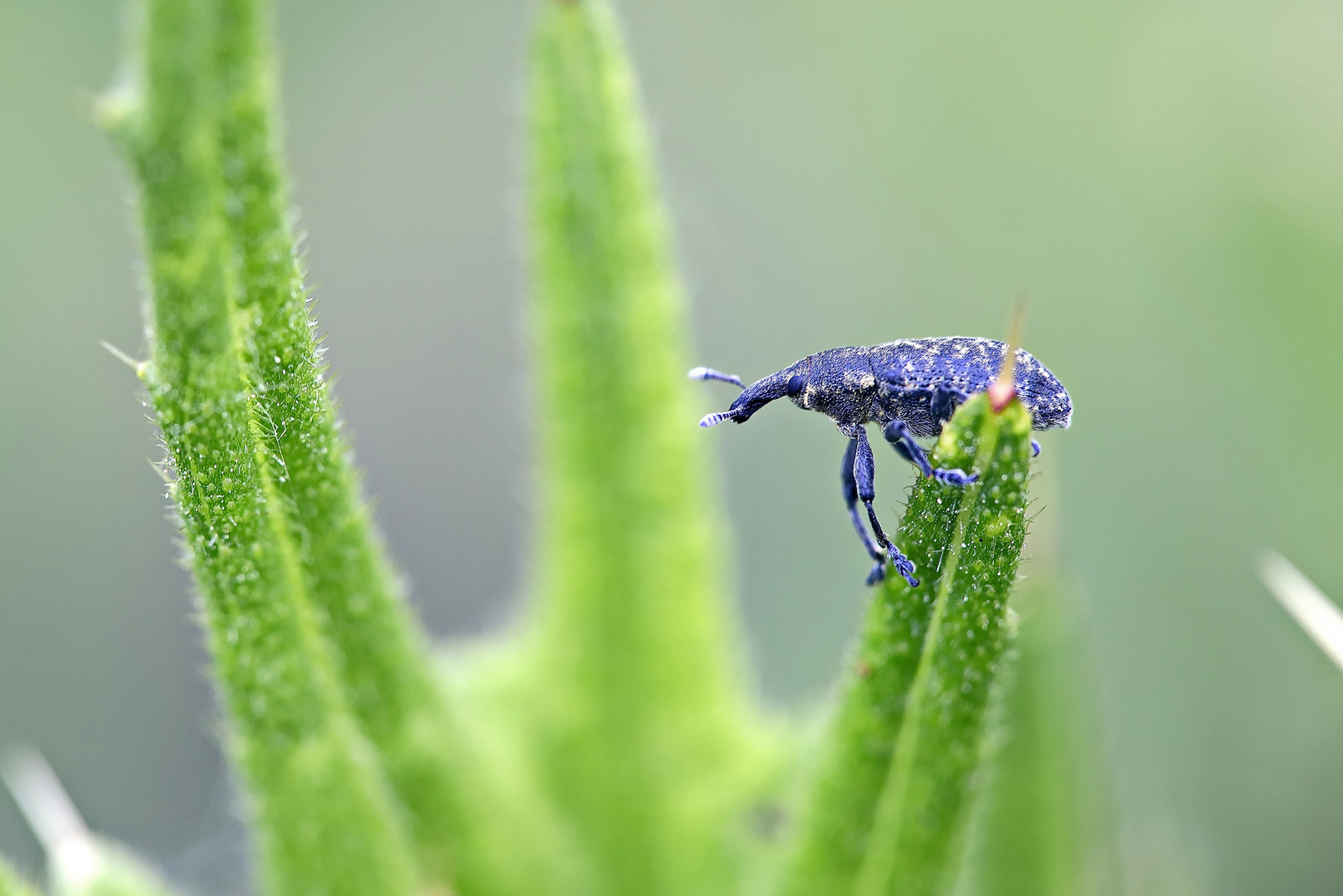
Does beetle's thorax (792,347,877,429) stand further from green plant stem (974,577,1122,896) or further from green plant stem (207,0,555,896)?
green plant stem (207,0,555,896)

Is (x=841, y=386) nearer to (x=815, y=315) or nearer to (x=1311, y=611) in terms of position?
(x=1311, y=611)

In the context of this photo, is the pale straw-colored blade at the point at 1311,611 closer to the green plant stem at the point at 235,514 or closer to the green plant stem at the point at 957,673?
the green plant stem at the point at 957,673

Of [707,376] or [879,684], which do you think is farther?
[707,376]

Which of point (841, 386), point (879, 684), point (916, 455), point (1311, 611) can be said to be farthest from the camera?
point (841, 386)

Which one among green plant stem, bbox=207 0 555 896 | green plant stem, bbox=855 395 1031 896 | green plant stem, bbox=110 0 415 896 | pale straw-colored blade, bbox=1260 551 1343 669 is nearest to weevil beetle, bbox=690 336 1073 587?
green plant stem, bbox=855 395 1031 896

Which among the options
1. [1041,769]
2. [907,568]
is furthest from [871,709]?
[1041,769]

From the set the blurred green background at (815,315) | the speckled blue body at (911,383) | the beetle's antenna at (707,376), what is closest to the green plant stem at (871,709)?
the speckled blue body at (911,383)

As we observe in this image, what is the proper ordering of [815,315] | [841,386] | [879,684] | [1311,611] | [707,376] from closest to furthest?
[879,684] < [1311,611] < [841,386] < [707,376] < [815,315]
